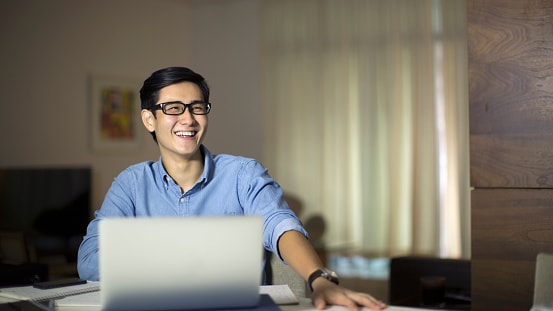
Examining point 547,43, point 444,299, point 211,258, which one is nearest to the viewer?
point 211,258

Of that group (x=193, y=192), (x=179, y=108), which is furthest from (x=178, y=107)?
(x=193, y=192)

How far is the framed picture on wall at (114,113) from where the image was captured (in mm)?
5773

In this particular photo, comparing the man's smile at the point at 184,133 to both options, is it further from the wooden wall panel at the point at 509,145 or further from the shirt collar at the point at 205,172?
the wooden wall panel at the point at 509,145

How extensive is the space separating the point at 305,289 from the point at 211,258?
2.10 ft

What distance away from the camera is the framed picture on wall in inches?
227

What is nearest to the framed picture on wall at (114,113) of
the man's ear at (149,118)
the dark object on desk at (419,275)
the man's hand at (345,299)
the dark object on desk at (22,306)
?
the dark object on desk at (419,275)

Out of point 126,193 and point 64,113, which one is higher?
point 64,113

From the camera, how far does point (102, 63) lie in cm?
589

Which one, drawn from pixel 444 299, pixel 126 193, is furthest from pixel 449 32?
pixel 126 193

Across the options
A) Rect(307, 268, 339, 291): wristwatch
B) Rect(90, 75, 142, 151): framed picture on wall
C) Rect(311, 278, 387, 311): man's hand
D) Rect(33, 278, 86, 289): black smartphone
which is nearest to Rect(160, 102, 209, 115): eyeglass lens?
Rect(33, 278, 86, 289): black smartphone

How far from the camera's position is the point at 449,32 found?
6.08m

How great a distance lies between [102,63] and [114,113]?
0.41 metres

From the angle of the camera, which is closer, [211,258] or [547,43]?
[211,258]

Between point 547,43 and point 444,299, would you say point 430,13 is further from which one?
point 547,43
